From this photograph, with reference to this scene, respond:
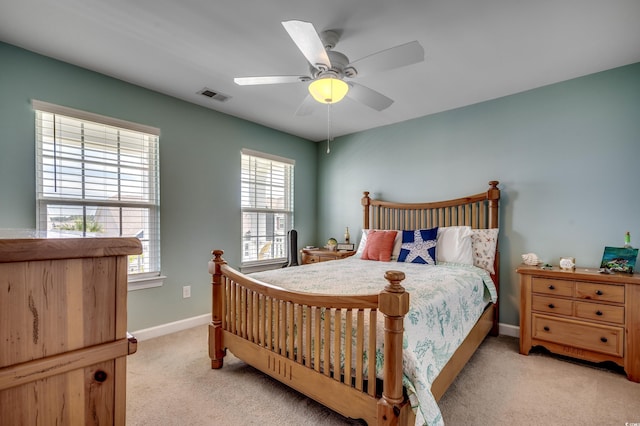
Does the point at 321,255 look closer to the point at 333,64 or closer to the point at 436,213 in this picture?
the point at 436,213

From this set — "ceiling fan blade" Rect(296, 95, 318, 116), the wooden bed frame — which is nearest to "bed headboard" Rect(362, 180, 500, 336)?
the wooden bed frame

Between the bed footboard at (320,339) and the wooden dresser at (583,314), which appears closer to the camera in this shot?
the bed footboard at (320,339)

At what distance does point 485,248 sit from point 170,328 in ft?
11.0

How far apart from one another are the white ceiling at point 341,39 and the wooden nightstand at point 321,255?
2055 millimetres

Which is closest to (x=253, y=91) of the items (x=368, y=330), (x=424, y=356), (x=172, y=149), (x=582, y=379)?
(x=172, y=149)

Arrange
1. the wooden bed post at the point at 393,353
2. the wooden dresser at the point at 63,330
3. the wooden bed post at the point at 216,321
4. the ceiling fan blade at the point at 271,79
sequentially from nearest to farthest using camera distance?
the wooden dresser at the point at 63,330 < the wooden bed post at the point at 393,353 < the ceiling fan blade at the point at 271,79 < the wooden bed post at the point at 216,321

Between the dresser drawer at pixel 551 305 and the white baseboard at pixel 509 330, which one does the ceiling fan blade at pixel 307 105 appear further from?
the white baseboard at pixel 509 330

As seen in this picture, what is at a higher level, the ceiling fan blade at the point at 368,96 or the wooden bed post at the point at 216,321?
the ceiling fan blade at the point at 368,96

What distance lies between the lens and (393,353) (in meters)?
1.34

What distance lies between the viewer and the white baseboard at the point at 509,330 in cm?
308

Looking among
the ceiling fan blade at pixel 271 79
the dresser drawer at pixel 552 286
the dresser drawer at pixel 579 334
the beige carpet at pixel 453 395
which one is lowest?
the beige carpet at pixel 453 395

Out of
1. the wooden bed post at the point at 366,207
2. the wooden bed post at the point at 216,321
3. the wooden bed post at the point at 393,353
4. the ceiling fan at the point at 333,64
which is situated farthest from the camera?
the wooden bed post at the point at 366,207

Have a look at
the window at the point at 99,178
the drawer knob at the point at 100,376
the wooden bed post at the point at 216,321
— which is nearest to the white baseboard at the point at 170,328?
the window at the point at 99,178

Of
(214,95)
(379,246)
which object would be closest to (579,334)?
(379,246)
